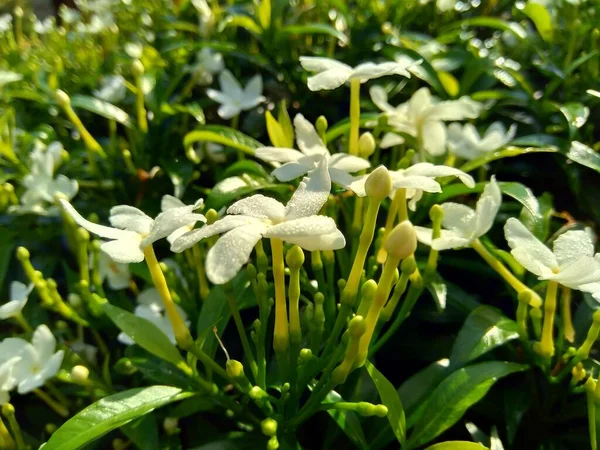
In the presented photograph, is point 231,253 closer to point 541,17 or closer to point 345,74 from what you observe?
point 345,74

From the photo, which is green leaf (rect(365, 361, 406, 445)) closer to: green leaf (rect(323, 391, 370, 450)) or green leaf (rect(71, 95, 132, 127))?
green leaf (rect(323, 391, 370, 450))

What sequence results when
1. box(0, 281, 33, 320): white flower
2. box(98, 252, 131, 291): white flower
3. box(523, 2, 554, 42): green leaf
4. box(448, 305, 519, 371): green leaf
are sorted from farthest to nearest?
box(523, 2, 554, 42): green leaf
box(98, 252, 131, 291): white flower
box(0, 281, 33, 320): white flower
box(448, 305, 519, 371): green leaf

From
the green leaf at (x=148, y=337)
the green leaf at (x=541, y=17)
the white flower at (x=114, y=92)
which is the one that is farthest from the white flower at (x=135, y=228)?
the green leaf at (x=541, y=17)

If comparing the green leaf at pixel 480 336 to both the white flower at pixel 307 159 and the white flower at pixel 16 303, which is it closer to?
the white flower at pixel 307 159

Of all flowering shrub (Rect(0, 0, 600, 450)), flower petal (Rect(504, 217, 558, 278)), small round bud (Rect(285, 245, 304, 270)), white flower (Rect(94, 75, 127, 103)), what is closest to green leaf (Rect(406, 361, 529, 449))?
flowering shrub (Rect(0, 0, 600, 450))

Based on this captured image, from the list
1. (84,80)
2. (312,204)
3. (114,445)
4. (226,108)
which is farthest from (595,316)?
(84,80)

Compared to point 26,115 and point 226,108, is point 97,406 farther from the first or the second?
point 26,115

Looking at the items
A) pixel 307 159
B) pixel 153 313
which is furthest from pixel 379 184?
pixel 153 313

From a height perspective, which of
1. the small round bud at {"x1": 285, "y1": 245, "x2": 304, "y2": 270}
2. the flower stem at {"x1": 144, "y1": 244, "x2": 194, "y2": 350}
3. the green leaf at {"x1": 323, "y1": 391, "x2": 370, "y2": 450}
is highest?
the small round bud at {"x1": 285, "y1": 245, "x2": 304, "y2": 270}
